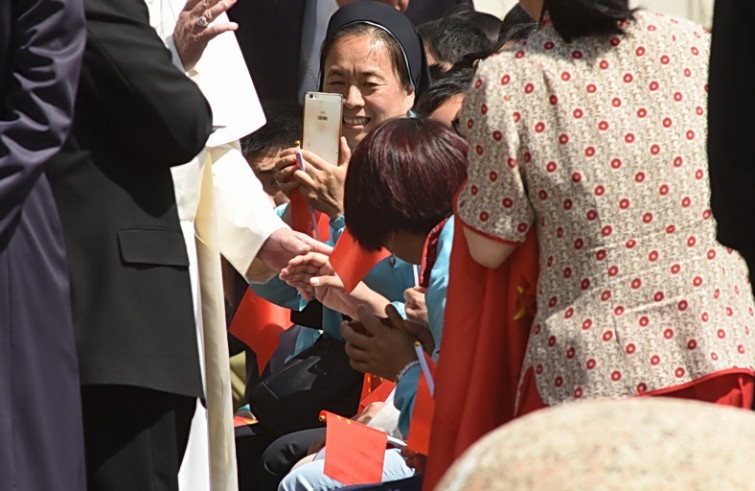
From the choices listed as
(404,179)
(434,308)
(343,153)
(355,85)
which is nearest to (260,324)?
(343,153)

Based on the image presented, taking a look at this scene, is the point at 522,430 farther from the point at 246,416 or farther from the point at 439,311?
the point at 246,416

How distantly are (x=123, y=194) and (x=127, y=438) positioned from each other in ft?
1.72

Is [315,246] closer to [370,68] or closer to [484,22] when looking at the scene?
[370,68]

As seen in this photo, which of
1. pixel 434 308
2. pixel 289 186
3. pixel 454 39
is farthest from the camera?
pixel 454 39

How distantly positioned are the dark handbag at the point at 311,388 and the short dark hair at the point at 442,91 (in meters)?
0.77

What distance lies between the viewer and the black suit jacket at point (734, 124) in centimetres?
266

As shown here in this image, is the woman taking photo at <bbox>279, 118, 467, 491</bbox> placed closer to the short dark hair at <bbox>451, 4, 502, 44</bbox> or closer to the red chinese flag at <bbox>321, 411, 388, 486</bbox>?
the red chinese flag at <bbox>321, 411, 388, 486</bbox>

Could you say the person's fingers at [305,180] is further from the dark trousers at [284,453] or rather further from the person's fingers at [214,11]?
the person's fingers at [214,11]

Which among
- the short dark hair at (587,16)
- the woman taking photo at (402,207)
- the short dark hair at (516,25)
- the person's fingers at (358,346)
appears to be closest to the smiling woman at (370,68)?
the short dark hair at (516,25)

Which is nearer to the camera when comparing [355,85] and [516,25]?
[355,85]

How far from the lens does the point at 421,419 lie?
11.4ft

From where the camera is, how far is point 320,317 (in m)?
4.98

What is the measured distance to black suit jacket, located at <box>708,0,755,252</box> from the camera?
2664 mm

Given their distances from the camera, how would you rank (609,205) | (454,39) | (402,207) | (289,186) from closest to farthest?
1. (609,205)
2. (402,207)
3. (289,186)
4. (454,39)
